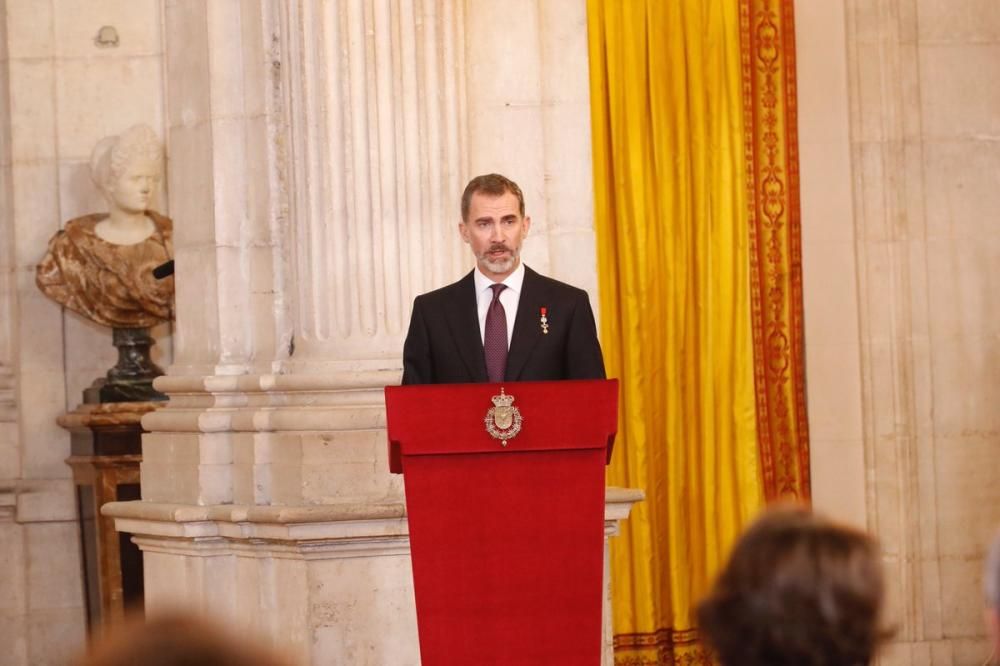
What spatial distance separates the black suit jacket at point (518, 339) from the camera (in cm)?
473

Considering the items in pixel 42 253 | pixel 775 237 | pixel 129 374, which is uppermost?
pixel 42 253

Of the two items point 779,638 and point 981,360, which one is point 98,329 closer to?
point 981,360

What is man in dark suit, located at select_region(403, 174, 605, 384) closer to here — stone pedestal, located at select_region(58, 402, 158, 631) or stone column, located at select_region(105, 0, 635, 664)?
stone column, located at select_region(105, 0, 635, 664)

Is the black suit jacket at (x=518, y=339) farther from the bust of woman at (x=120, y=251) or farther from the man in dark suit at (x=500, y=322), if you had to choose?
the bust of woman at (x=120, y=251)

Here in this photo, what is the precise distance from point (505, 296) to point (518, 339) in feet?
0.45

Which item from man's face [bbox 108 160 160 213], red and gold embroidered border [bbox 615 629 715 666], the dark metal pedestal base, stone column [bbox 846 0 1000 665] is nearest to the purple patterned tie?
red and gold embroidered border [bbox 615 629 715 666]

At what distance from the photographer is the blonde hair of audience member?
1589 millimetres

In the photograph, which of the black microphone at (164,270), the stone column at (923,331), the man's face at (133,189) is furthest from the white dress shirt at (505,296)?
the man's face at (133,189)

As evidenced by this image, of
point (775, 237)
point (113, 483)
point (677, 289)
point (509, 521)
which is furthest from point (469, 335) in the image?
point (113, 483)

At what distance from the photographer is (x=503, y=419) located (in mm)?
4391

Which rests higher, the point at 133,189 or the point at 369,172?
the point at 133,189

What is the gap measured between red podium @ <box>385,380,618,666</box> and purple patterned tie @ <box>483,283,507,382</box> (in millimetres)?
371

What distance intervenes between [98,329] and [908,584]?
421cm

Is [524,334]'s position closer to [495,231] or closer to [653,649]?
[495,231]
